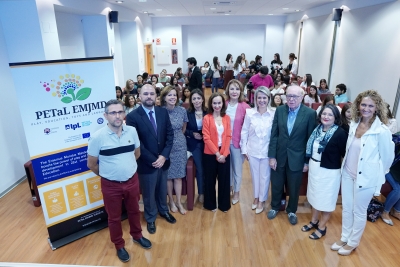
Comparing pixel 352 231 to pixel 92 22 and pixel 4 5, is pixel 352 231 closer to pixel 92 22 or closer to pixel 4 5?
pixel 4 5

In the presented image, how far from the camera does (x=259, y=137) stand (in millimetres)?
3498

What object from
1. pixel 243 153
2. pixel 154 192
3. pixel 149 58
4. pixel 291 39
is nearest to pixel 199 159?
pixel 243 153

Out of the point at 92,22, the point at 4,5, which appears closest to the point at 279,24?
the point at 92,22

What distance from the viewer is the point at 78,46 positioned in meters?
7.29

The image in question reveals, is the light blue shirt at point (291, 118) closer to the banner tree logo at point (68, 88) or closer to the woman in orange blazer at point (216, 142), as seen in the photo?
the woman in orange blazer at point (216, 142)

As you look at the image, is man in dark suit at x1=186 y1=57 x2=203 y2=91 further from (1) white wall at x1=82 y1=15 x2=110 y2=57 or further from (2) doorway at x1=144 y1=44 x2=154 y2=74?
(2) doorway at x1=144 y1=44 x2=154 y2=74

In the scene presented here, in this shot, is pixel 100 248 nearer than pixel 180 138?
Yes

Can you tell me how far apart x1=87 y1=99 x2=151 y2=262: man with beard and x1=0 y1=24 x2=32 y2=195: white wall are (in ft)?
8.20

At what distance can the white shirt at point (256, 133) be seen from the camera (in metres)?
3.49

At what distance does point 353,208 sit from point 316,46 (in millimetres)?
8405

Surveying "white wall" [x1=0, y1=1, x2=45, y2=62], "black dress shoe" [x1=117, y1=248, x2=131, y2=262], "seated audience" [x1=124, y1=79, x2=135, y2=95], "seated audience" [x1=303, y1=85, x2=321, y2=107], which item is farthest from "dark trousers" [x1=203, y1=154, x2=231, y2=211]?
"seated audience" [x1=124, y1=79, x2=135, y2=95]

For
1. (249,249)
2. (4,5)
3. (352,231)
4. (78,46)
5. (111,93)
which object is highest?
(4,5)

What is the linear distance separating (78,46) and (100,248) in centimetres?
578

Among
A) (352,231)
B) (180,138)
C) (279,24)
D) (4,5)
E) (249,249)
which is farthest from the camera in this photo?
(279,24)
